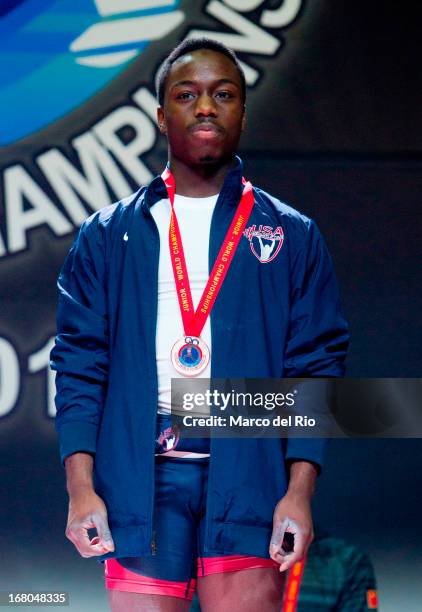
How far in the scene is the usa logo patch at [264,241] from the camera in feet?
7.29

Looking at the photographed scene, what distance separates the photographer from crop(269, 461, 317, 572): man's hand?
6.77 ft

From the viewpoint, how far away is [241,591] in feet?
6.88

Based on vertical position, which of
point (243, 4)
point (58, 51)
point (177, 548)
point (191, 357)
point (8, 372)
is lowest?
point (177, 548)

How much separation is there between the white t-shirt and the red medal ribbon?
1cm

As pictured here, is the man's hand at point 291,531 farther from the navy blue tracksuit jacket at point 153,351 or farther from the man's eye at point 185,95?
the man's eye at point 185,95

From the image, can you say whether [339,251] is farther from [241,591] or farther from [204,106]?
[241,591]

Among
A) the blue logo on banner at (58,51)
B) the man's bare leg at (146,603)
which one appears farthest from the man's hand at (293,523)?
the blue logo on banner at (58,51)

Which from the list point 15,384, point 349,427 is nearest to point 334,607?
point 349,427

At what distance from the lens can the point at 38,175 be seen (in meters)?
3.40

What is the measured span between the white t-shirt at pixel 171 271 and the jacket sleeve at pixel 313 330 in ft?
0.60

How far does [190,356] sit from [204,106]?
0.52 meters

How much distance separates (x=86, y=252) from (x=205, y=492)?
1.82 ft

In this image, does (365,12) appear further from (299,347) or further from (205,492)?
(205,492)

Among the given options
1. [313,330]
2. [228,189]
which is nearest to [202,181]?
[228,189]
